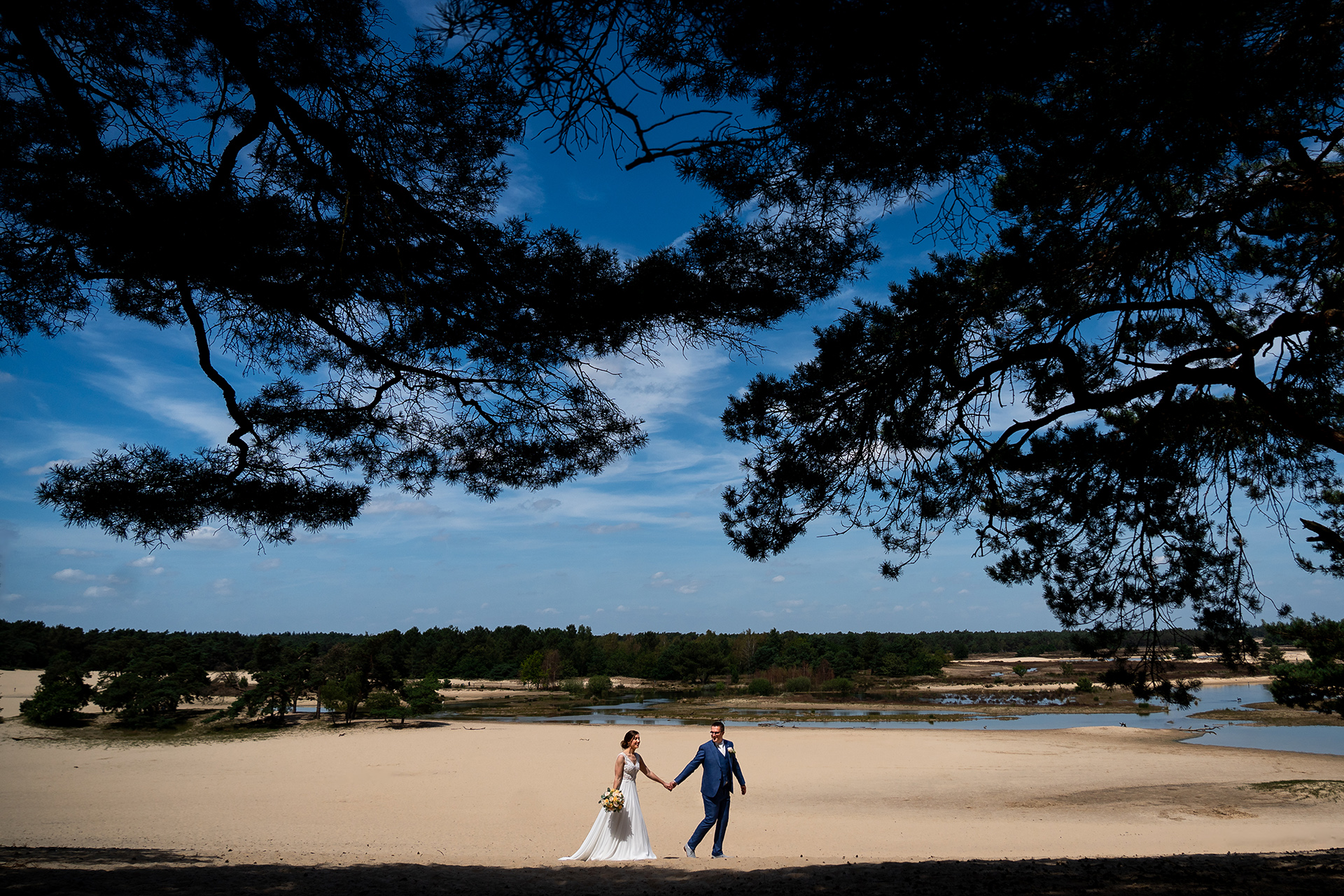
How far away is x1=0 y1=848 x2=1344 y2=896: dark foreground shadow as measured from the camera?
455 cm

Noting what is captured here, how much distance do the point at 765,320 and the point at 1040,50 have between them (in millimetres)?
2172

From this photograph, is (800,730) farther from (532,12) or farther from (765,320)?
(532,12)

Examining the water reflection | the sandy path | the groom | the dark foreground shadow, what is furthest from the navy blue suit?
the water reflection

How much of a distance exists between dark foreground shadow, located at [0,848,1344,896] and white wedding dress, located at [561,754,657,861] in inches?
20.2

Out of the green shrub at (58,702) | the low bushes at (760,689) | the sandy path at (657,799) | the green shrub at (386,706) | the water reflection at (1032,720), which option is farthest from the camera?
the low bushes at (760,689)

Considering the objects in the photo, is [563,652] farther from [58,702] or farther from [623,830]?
[623,830]

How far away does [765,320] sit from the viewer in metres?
5.00

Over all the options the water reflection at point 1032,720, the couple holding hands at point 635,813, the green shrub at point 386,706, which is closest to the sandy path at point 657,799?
the couple holding hands at point 635,813

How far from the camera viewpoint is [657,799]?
1410cm

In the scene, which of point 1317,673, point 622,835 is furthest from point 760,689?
point 622,835

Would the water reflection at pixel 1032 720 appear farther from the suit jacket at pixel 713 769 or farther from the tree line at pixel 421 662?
the suit jacket at pixel 713 769

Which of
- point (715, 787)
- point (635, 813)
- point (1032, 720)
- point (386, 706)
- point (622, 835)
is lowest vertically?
point (1032, 720)

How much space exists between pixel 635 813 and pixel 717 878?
163 centimetres

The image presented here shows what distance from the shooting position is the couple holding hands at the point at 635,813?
7.09m
